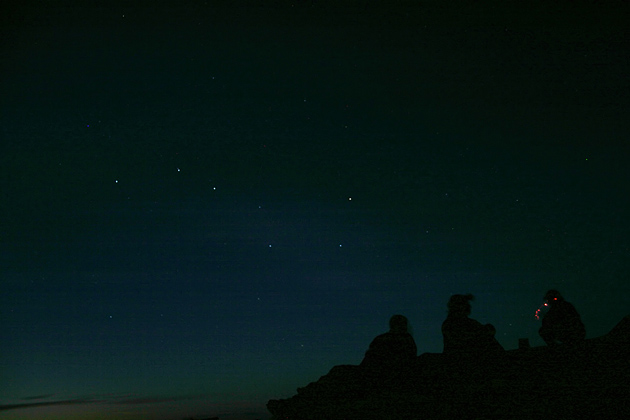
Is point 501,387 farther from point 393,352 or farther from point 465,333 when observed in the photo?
point 393,352

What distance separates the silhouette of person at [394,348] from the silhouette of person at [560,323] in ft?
8.92

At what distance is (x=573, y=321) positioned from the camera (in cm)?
1061

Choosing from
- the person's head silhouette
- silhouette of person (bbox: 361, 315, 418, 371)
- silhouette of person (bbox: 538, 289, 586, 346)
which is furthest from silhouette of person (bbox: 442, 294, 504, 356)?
silhouette of person (bbox: 538, 289, 586, 346)

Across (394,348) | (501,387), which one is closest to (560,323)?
(501,387)

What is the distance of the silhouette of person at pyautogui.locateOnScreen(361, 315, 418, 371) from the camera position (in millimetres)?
11219

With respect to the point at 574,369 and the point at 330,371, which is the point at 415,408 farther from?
the point at 574,369

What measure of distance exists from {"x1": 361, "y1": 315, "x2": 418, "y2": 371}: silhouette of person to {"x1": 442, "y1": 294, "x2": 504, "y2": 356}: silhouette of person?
81cm

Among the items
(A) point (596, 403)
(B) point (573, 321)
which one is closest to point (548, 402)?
(A) point (596, 403)

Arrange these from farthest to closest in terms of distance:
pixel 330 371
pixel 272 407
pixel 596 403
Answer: pixel 272 407 < pixel 330 371 < pixel 596 403

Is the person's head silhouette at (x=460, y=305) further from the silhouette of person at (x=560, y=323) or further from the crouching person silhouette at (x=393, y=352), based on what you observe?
the silhouette of person at (x=560, y=323)

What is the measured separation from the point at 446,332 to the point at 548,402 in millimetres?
2243

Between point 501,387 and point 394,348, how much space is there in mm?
2219

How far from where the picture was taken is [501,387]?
1026 cm

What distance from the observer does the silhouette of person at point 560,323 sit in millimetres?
10586
